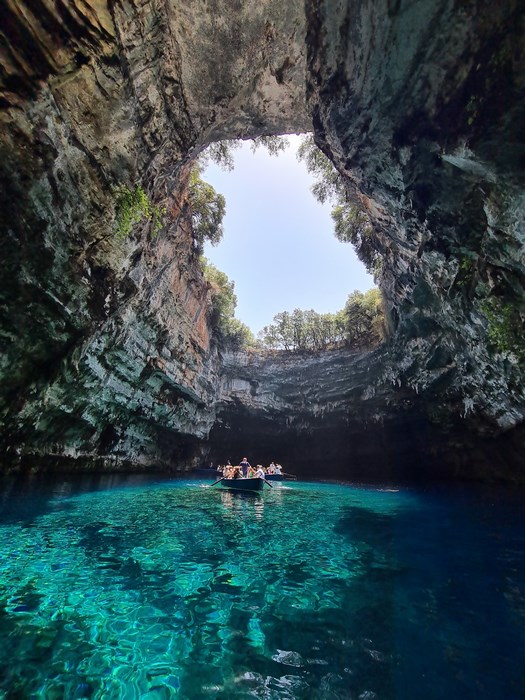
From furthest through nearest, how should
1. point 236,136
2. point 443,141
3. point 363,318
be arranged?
1. point 363,318
2. point 236,136
3. point 443,141

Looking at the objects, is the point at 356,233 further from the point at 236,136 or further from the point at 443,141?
the point at 443,141

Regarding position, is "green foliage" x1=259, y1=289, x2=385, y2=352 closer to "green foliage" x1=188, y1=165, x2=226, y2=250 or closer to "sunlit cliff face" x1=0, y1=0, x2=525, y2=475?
"sunlit cliff face" x1=0, y1=0, x2=525, y2=475

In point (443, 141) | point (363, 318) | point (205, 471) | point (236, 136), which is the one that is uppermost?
point (236, 136)

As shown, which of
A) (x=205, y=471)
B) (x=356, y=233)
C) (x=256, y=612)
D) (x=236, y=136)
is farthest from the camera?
(x=205, y=471)

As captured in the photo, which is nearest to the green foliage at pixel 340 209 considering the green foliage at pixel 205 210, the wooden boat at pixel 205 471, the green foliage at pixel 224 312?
the green foliage at pixel 205 210

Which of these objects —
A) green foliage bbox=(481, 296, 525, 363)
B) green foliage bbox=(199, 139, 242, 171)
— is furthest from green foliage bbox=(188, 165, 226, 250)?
green foliage bbox=(481, 296, 525, 363)

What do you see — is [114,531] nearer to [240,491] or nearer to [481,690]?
[481,690]

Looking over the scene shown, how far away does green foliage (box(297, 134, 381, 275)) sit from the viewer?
1675 cm

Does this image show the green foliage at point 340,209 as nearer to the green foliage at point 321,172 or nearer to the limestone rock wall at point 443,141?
the green foliage at point 321,172

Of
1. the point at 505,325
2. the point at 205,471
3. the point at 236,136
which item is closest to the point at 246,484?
the point at 505,325

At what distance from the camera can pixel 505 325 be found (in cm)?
828

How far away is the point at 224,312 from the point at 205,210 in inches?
281

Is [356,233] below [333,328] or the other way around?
the other way around

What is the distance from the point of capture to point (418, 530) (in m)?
7.33
